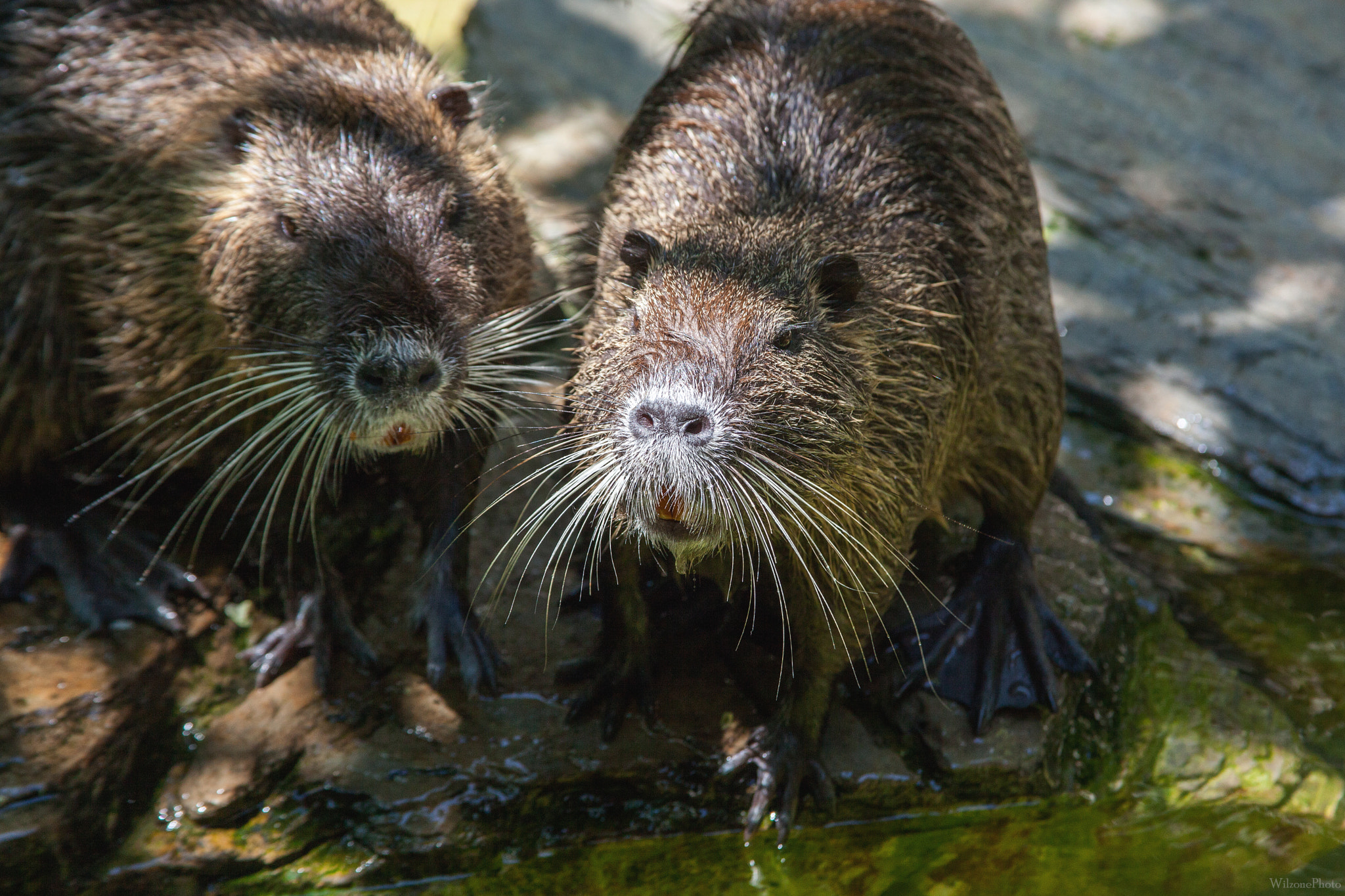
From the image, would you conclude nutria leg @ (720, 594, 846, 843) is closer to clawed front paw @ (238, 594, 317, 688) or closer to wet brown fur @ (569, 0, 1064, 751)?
wet brown fur @ (569, 0, 1064, 751)

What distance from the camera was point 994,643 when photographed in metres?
3.86

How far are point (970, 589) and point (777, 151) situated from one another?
5.01ft

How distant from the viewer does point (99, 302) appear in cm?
393

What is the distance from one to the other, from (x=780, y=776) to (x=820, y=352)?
1242mm

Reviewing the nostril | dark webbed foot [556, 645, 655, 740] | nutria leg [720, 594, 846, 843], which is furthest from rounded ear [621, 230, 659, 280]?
dark webbed foot [556, 645, 655, 740]

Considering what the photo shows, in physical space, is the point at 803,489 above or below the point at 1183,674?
above

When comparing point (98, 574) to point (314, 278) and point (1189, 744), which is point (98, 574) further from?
point (1189, 744)

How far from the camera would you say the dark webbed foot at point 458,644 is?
3.74m

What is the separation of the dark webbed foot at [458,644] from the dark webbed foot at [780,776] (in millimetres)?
761

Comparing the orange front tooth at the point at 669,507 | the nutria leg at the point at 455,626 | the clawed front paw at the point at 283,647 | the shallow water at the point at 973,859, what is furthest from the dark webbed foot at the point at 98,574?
the orange front tooth at the point at 669,507

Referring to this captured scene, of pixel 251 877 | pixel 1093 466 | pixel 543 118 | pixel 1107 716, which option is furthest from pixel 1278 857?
pixel 543 118

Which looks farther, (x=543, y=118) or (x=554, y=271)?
(x=543, y=118)

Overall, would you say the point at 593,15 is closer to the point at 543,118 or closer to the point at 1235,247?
the point at 543,118

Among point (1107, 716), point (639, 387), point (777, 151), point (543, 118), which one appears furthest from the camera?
point (543, 118)
